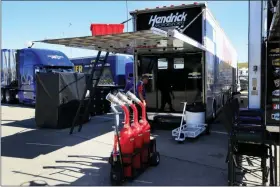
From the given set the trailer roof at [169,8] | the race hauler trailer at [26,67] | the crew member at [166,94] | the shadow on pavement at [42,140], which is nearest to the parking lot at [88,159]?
the shadow on pavement at [42,140]

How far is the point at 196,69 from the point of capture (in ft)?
28.5

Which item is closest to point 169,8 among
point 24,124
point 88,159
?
point 88,159

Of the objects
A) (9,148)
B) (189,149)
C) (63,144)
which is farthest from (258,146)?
(9,148)

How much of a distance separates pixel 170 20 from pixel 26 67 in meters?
9.79

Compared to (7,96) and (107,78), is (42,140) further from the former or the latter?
(7,96)

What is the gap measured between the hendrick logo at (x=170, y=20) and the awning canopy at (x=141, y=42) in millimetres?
708

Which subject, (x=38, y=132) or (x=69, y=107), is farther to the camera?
(x=69, y=107)

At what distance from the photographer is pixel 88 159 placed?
5844mm

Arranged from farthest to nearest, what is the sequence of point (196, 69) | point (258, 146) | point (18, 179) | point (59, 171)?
point (196, 69)
point (59, 171)
point (18, 179)
point (258, 146)

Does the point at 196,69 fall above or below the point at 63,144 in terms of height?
above

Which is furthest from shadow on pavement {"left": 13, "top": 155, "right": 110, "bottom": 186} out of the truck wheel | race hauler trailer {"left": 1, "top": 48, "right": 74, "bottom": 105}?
the truck wheel

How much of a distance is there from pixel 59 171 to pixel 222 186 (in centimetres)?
271

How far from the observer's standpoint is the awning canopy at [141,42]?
589 centimetres

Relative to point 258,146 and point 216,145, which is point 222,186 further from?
point 216,145
